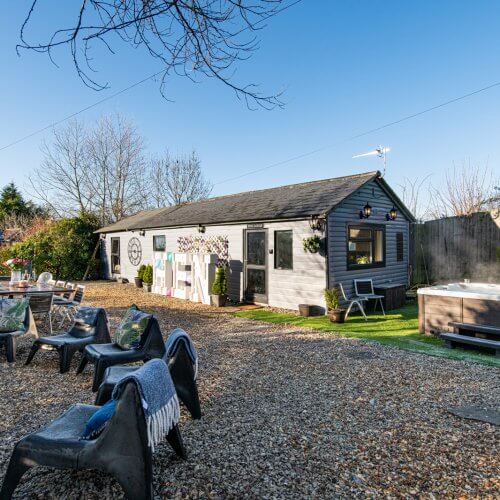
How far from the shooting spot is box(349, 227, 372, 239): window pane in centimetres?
971

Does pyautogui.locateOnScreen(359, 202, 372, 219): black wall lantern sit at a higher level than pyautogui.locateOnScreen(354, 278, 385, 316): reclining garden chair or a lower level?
higher

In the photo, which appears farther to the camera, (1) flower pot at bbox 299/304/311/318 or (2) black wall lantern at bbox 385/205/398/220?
(2) black wall lantern at bbox 385/205/398/220

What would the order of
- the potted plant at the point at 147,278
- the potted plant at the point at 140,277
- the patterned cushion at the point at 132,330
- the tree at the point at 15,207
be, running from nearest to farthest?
the patterned cushion at the point at 132,330
the potted plant at the point at 147,278
the potted plant at the point at 140,277
the tree at the point at 15,207

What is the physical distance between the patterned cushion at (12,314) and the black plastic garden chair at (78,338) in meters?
0.68

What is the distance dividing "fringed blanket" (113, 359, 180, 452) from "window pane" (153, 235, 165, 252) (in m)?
12.0

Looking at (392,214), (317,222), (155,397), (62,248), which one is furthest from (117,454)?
(62,248)

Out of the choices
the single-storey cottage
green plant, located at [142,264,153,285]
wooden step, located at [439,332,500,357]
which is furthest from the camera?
green plant, located at [142,264,153,285]

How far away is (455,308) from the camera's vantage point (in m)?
6.33

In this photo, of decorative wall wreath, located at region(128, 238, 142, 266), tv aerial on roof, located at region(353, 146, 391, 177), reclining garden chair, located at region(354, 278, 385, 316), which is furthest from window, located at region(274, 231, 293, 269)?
decorative wall wreath, located at region(128, 238, 142, 266)

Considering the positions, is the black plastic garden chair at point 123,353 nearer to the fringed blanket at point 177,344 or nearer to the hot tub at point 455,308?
the fringed blanket at point 177,344

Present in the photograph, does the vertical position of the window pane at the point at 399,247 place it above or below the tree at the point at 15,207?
below

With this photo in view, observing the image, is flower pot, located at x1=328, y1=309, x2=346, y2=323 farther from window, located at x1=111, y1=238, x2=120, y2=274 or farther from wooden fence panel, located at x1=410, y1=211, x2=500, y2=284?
window, located at x1=111, y1=238, x2=120, y2=274

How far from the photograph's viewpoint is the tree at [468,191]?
1492cm

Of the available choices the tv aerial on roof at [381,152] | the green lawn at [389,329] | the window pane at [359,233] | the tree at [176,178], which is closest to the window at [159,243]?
the green lawn at [389,329]
